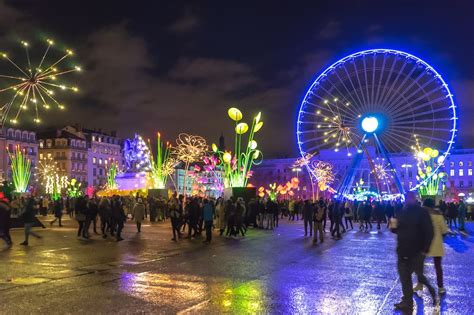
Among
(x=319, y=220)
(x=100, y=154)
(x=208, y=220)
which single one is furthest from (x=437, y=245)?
(x=100, y=154)

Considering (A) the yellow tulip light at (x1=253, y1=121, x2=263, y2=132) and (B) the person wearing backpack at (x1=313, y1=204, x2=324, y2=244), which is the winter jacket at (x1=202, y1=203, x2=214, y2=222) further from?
(A) the yellow tulip light at (x1=253, y1=121, x2=263, y2=132)

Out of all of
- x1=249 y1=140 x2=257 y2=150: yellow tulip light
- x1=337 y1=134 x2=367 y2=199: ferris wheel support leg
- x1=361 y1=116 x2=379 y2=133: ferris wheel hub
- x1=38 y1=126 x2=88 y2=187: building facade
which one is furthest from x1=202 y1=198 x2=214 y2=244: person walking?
x1=38 y1=126 x2=88 y2=187: building facade

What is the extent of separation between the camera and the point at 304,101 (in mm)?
42875

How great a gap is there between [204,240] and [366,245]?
610 cm

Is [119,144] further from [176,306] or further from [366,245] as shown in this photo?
[176,306]

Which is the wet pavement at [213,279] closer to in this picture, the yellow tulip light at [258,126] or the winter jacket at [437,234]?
the winter jacket at [437,234]

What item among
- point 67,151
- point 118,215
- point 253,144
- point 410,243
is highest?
point 67,151

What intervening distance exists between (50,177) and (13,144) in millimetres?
10422

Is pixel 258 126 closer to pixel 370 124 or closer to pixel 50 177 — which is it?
pixel 370 124

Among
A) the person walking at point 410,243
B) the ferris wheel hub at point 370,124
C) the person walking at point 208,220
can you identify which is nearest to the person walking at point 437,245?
the person walking at point 410,243

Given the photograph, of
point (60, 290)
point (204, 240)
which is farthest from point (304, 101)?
point (60, 290)

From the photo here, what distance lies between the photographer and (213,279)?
11.1 m

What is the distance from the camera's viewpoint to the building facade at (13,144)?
351 ft

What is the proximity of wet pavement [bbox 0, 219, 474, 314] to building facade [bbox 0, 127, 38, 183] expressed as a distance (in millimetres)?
96533
